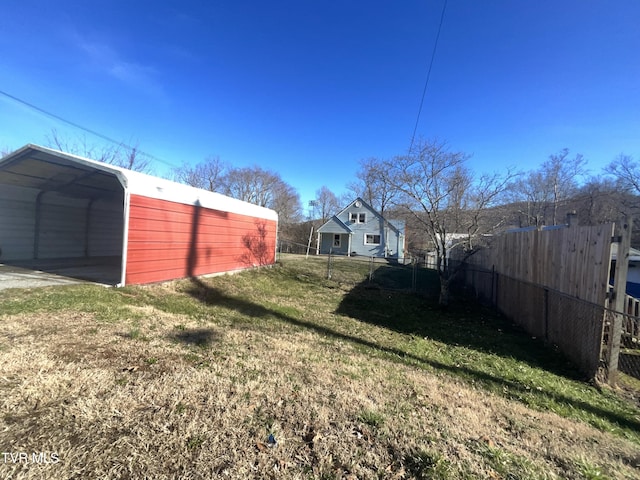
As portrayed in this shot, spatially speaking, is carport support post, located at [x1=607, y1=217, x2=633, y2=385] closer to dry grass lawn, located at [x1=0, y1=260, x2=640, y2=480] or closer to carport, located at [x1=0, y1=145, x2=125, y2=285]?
dry grass lawn, located at [x1=0, y1=260, x2=640, y2=480]

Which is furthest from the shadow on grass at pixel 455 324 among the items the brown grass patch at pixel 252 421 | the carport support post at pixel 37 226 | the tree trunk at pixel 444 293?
the carport support post at pixel 37 226

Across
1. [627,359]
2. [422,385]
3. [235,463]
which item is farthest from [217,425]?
[627,359]

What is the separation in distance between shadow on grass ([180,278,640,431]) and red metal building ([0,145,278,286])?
64.2 inches

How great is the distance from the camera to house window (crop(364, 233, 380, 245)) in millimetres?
29531

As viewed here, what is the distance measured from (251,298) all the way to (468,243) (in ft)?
22.2

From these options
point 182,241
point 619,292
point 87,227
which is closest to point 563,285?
point 619,292

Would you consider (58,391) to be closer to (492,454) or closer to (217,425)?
(217,425)

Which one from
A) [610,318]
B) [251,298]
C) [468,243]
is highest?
[468,243]

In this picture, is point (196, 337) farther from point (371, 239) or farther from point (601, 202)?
point (601, 202)

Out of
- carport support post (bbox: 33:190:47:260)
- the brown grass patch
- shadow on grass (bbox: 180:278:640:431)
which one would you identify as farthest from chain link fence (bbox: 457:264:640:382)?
carport support post (bbox: 33:190:47:260)

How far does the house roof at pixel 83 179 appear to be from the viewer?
23.6ft

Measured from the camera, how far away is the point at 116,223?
1427 cm

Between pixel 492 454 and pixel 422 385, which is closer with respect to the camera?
pixel 492 454

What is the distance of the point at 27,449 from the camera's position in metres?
1.96
